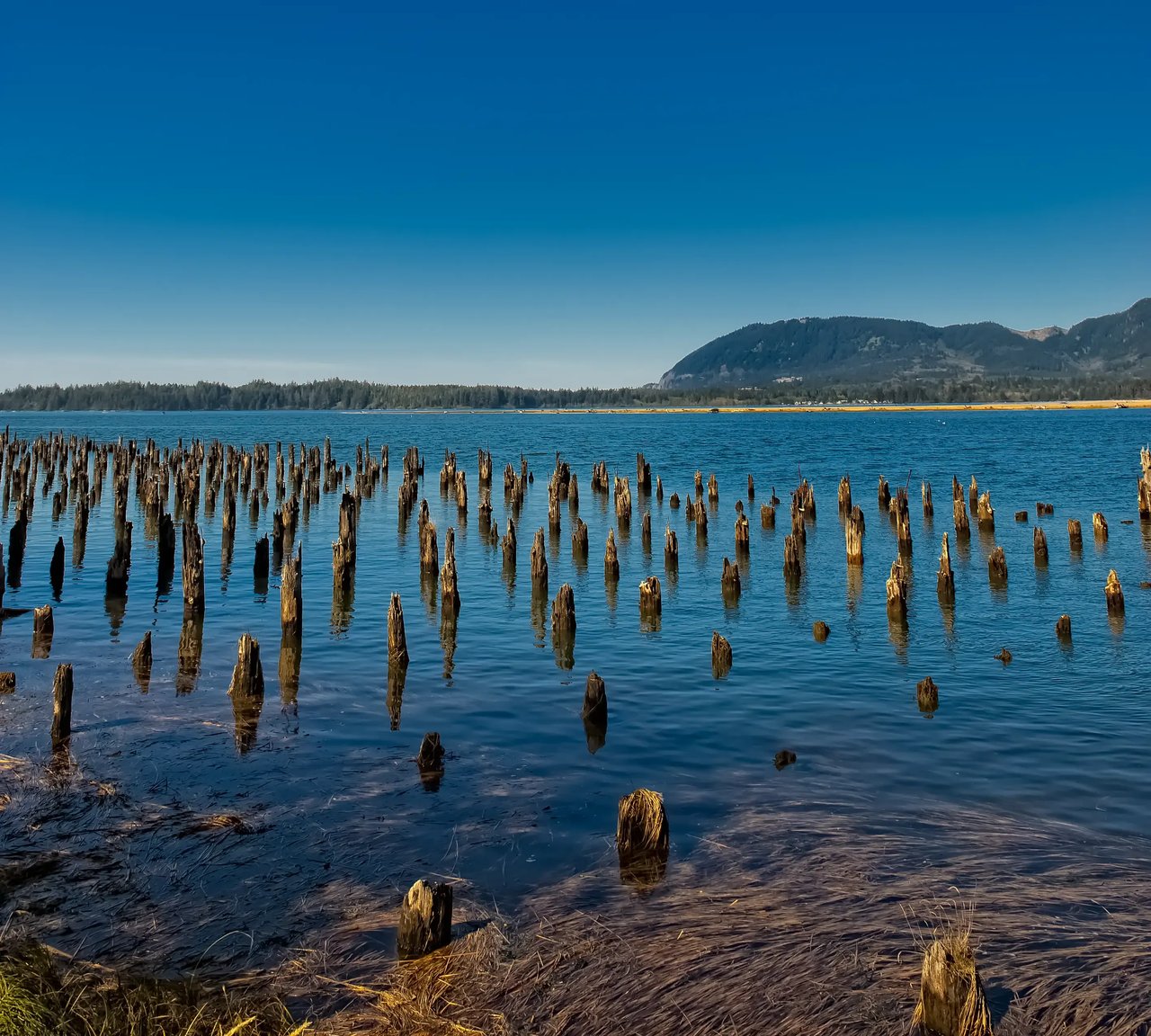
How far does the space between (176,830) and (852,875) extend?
737 centimetres

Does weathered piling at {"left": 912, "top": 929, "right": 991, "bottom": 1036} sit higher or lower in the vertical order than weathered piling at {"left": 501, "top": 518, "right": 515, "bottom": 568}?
lower

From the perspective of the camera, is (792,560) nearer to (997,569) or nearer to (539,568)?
(997,569)

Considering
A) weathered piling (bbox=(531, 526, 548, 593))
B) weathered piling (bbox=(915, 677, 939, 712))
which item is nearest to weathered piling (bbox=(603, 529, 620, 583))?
weathered piling (bbox=(531, 526, 548, 593))

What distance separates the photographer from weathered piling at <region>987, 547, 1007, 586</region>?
26141mm

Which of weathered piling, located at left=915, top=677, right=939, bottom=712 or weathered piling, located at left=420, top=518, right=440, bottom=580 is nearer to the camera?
weathered piling, located at left=915, top=677, right=939, bottom=712

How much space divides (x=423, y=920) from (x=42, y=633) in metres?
14.7

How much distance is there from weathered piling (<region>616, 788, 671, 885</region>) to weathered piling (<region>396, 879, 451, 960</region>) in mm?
2370

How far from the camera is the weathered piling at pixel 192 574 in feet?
71.1

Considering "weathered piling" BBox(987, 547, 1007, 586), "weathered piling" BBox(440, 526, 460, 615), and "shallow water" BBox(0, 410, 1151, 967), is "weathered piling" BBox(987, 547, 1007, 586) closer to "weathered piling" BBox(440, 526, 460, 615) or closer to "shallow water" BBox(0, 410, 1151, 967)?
"shallow water" BBox(0, 410, 1151, 967)

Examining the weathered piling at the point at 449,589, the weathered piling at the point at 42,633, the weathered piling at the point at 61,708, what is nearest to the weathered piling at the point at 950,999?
the weathered piling at the point at 61,708

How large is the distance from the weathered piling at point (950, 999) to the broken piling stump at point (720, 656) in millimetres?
11151

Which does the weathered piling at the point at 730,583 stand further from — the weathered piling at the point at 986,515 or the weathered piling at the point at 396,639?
the weathered piling at the point at 986,515

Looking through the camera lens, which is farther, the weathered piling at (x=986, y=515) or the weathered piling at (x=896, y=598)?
the weathered piling at (x=986, y=515)

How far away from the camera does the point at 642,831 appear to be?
9.53 metres
